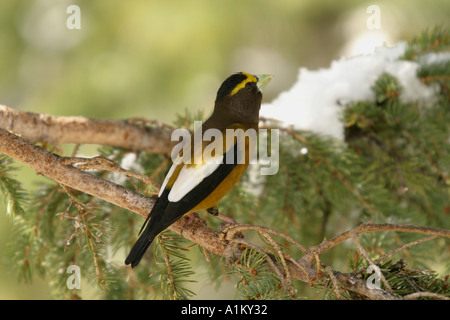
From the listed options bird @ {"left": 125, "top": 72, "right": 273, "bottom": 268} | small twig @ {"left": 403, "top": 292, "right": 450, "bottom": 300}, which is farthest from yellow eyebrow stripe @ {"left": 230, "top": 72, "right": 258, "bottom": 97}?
small twig @ {"left": 403, "top": 292, "right": 450, "bottom": 300}

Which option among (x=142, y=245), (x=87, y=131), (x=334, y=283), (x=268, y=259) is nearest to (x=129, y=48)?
(x=87, y=131)

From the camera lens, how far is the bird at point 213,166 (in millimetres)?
A: 1737

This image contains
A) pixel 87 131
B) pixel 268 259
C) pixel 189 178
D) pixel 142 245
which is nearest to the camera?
pixel 268 259

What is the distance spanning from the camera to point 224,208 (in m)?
2.65

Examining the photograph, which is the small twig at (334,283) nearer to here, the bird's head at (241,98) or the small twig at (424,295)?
the small twig at (424,295)

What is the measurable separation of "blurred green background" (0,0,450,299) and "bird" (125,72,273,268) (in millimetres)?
2437

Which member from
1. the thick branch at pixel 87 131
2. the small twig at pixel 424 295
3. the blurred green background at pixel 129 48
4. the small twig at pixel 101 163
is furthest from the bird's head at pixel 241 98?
the blurred green background at pixel 129 48

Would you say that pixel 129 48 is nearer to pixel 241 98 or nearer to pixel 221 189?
pixel 241 98

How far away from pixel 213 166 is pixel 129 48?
3.03m

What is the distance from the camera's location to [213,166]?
197 cm

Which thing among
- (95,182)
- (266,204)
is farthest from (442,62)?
(95,182)

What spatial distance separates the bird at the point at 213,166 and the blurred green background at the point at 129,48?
2437 mm

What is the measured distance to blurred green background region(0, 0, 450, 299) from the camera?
15.0ft
